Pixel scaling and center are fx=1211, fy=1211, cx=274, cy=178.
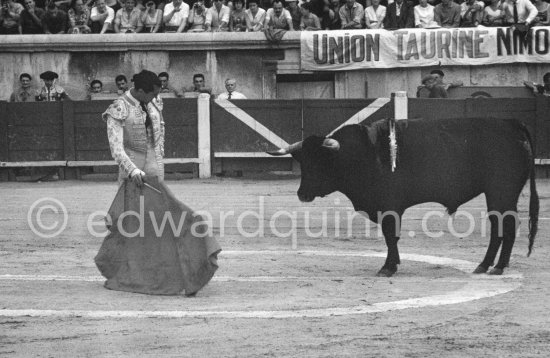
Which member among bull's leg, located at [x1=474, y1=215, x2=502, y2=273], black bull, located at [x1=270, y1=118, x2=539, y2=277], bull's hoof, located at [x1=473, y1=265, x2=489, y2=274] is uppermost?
black bull, located at [x1=270, y1=118, x2=539, y2=277]

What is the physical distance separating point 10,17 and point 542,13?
317 inches

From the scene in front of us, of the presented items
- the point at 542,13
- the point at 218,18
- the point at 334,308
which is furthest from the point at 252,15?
the point at 334,308

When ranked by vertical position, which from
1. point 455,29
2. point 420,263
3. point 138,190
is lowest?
point 420,263

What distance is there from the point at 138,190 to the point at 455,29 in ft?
35.4

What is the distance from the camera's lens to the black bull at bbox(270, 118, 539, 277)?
317 inches

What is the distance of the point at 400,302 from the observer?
700 cm

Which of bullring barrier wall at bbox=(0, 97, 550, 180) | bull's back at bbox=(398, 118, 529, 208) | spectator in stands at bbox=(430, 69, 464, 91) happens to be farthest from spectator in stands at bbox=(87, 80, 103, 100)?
bull's back at bbox=(398, 118, 529, 208)

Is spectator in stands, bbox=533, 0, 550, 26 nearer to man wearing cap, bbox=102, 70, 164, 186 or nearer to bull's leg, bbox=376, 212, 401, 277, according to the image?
bull's leg, bbox=376, 212, 401, 277

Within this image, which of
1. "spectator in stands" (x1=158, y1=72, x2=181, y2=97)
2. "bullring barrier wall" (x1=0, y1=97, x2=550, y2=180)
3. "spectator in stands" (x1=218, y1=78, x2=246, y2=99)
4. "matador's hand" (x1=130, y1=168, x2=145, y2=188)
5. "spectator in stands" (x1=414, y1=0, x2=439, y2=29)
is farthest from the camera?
"spectator in stands" (x1=414, y1=0, x2=439, y2=29)

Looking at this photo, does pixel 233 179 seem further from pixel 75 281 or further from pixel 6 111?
pixel 75 281

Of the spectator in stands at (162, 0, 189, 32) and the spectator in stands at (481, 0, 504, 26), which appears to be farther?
the spectator in stands at (162, 0, 189, 32)

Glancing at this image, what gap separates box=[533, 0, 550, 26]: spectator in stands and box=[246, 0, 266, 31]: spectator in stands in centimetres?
404

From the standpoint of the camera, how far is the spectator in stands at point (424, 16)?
17.7m

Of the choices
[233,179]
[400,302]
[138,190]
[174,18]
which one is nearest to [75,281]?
[138,190]
